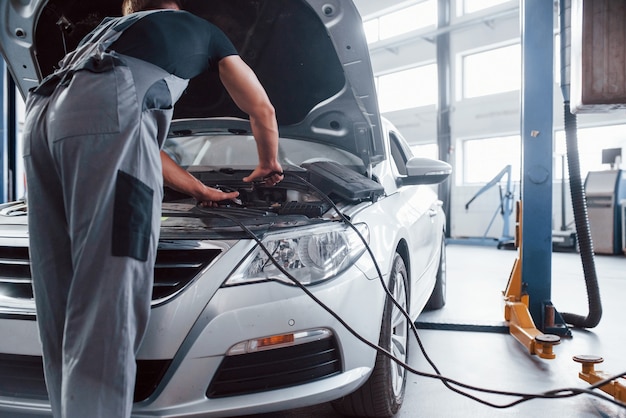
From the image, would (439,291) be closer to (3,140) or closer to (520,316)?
(520,316)

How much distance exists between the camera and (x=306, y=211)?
5.20ft

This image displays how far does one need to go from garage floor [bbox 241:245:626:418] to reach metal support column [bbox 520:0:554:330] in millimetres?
364

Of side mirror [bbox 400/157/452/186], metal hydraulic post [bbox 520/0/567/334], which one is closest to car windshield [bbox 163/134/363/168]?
side mirror [bbox 400/157/452/186]

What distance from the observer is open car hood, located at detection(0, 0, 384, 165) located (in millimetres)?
1797

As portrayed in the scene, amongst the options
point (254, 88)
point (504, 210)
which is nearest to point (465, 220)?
point (504, 210)

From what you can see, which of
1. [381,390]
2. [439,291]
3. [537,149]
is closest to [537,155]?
[537,149]

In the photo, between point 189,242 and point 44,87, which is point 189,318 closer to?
point 189,242

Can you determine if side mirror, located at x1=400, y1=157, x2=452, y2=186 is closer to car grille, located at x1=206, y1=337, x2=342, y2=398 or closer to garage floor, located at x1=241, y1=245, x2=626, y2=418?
garage floor, located at x1=241, y1=245, x2=626, y2=418

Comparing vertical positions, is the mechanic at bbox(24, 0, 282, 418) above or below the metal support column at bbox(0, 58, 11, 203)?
below

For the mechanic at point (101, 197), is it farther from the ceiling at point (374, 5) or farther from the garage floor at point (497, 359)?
the ceiling at point (374, 5)

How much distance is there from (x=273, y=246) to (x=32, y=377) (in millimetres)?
745

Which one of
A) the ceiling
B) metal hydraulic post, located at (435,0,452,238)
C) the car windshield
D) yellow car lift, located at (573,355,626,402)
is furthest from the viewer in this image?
the ceiling

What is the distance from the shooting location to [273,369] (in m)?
1.22

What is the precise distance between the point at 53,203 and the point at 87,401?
489 mm
